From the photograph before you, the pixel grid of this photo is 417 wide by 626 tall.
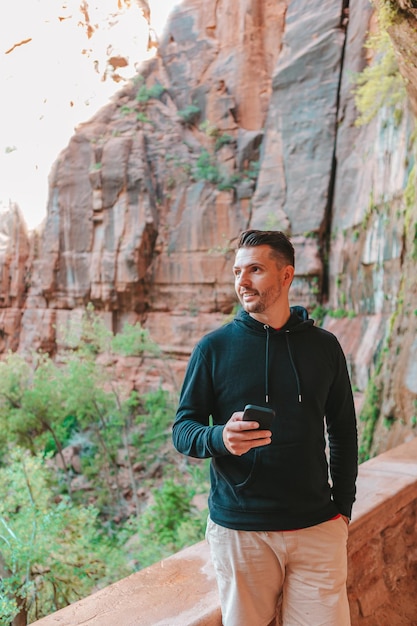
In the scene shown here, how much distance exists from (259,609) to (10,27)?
33650mm

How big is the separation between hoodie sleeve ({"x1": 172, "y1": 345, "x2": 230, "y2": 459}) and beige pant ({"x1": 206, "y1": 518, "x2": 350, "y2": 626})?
1.01 feet

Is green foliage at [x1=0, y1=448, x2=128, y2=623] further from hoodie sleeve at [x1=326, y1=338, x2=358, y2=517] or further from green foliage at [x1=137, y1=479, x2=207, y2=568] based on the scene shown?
hoodie sleeve at [x1=326, y1=338, x2=358, y2=517]

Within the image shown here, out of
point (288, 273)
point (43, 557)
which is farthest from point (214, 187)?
point (288, 273)

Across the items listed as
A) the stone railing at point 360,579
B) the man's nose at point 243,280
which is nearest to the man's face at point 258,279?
the man's nose at point 243,280

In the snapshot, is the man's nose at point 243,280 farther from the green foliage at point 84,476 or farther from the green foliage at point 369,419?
the green foliage at point 369,419

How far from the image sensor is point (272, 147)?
18.5 m

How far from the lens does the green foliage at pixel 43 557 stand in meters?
7.94

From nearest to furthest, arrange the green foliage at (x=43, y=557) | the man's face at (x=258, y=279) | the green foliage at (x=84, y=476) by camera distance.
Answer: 1. the man's face at (x=258, y=279)
2. the green foliage at (x=43, y=557)
3. the green foliage at (x=84, y=476)

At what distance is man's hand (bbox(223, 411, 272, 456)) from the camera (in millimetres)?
1286

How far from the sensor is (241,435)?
1.30 m

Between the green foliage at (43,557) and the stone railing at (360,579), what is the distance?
19.8 feet

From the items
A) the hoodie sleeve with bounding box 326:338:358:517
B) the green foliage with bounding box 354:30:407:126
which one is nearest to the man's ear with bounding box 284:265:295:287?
the hoodie sleeve with bounding box 326:338:358:517

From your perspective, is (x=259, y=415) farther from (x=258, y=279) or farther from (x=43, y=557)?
(x=43, y=557)

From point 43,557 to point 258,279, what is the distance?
27.2 feet
